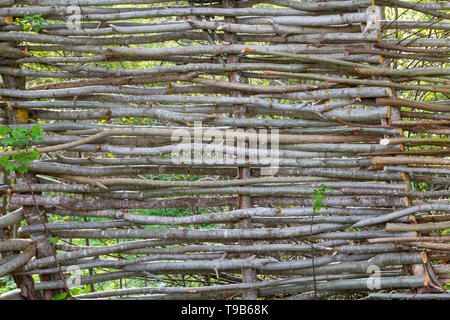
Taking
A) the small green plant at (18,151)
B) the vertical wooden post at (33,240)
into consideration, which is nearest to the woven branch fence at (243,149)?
the vertical wooden post at (33,240)

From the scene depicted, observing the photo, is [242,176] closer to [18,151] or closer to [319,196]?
[319,196]

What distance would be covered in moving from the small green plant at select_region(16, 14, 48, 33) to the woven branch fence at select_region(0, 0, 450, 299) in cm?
2

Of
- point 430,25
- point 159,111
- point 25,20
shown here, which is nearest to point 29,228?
point 159,111

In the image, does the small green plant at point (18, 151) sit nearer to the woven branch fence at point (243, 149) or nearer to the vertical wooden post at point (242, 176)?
the woven branch fence at point (243, 149)

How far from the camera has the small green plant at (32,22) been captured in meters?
2.16

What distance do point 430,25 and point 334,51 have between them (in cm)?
51

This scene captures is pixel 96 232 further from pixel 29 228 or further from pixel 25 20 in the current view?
pixel 25 20

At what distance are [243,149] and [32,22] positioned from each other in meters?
1.31

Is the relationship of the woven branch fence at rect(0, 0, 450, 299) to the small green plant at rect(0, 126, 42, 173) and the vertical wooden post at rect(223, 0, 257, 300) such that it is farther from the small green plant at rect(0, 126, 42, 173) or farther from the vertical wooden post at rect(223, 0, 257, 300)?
the small green plant at rect(0, 126, 42, 173)

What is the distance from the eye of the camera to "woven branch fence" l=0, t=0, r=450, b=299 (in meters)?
2.12

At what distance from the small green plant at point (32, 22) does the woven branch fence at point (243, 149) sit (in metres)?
0.02

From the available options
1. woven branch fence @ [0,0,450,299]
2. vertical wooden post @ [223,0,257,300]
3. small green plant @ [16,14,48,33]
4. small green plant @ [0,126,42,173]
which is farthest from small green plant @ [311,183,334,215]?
small green plant @ [16,14,48,33]

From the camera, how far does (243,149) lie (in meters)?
2.13
